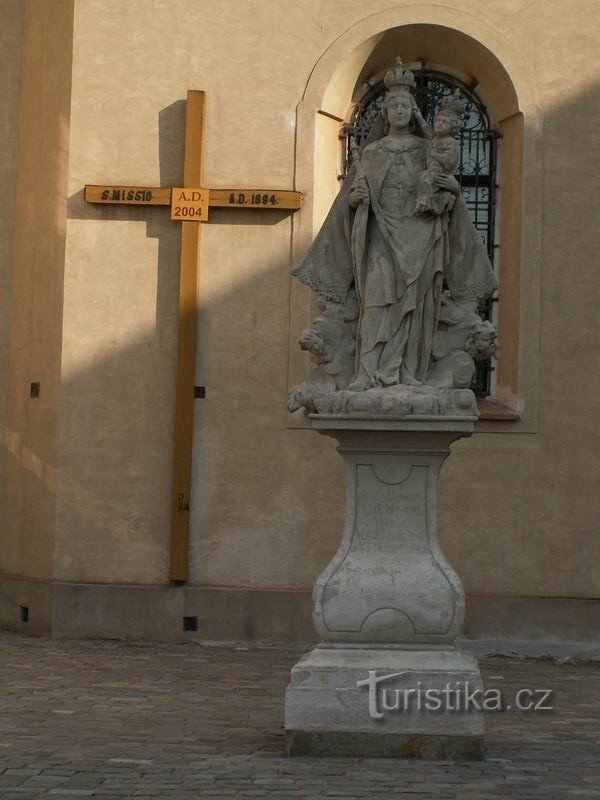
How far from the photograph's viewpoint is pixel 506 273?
522 inches

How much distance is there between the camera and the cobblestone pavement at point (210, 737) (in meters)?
6.82

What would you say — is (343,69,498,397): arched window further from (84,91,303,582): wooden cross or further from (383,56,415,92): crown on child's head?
(383,56,415,92): crown on child's head

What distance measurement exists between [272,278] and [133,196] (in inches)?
55.3

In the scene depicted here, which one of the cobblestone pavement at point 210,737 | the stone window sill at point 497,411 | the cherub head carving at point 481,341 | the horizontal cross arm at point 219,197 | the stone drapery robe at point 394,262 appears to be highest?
the horizontal cross arm at point 219,197

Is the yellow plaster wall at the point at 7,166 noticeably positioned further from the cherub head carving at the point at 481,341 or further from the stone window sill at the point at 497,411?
the cherub head carving at the point at 481,341

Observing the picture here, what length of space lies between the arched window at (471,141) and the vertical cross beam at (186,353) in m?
1.51

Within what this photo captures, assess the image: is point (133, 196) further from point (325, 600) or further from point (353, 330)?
point (325, 600)

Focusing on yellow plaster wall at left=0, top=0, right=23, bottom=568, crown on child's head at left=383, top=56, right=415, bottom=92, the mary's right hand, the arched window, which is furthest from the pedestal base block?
yellow plaster wall at left=0, top=0, right=23, bottom=568

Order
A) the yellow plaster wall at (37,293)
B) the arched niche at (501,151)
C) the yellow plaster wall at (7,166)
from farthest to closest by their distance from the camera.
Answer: the yellow plaster wall at (7,166), the yellow plaster wall at (37,293), the arched niche at (501,151)

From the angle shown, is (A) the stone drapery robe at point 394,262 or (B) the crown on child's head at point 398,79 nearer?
(A) the stone drapery robe at point 394,262

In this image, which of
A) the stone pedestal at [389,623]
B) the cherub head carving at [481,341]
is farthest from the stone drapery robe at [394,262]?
the stone pedestal at [389,623]

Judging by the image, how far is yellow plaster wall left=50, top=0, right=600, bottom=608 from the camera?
1281 cm

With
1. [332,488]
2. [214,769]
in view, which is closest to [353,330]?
[214,769]

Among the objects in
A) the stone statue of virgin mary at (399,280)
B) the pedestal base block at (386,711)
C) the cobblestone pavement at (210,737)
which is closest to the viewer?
the cobblestone pavement at (210,737)
